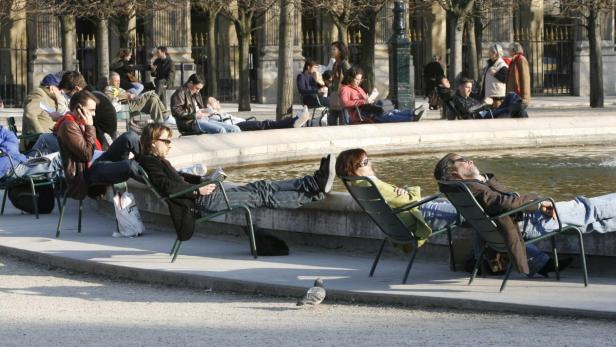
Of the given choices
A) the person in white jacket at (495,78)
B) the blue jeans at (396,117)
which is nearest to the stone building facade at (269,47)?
the person in white jacket at (495,78)

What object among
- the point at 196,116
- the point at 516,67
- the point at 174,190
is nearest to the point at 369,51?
the point at 516,67

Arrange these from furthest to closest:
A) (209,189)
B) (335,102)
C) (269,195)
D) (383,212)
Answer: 1. (335,102)
2. (269,195)
3. (209,189)
4. (383,212)

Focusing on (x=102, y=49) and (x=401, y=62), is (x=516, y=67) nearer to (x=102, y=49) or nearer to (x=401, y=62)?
(x=401, y=62)

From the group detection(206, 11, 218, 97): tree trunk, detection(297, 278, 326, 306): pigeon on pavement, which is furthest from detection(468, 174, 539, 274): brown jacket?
detection(206, 11, 218, 97): tree trunk

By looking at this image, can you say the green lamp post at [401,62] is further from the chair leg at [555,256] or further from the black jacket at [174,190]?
the chair leg at [555,256]

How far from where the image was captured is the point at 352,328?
31.1ft

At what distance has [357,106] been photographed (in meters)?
22.5

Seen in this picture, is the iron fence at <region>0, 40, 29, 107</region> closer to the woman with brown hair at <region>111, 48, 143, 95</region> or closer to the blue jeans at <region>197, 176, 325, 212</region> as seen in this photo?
the woman with brown hair at <region>111, 48, 143, 95</region>

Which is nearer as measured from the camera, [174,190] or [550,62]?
[174,190]

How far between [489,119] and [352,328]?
12.9m

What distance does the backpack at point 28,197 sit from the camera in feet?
49.5

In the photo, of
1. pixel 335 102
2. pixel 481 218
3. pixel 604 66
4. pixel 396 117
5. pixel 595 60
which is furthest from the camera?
pixel 604 66

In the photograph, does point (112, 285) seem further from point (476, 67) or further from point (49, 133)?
point (476, 67)

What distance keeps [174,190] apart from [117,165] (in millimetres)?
1585
